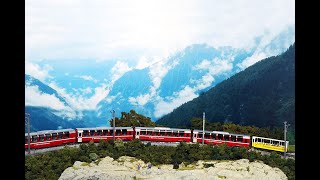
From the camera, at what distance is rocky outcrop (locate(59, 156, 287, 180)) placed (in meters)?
12.6

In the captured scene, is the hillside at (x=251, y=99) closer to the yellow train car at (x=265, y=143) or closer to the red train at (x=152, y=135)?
the yellow train car at (x=265, y=143)

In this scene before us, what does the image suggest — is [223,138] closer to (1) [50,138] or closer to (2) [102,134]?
(2) [102,134]

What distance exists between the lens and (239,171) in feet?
44.2

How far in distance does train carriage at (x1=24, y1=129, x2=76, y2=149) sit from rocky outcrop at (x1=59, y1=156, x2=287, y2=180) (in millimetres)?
1792

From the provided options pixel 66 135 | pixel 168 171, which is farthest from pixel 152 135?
pixel 66 135

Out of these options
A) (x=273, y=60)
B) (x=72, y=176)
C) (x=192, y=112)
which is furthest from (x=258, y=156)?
(x=273, y=60)

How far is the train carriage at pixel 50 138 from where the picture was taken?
14141 mm

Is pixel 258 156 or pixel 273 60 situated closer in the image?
pixel 258 156

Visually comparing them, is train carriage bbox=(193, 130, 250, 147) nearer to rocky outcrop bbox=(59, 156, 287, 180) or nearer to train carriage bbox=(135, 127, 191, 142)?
train carriage bbox=(135, 127, 191, 142)

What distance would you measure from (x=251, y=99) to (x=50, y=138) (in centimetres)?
2896
